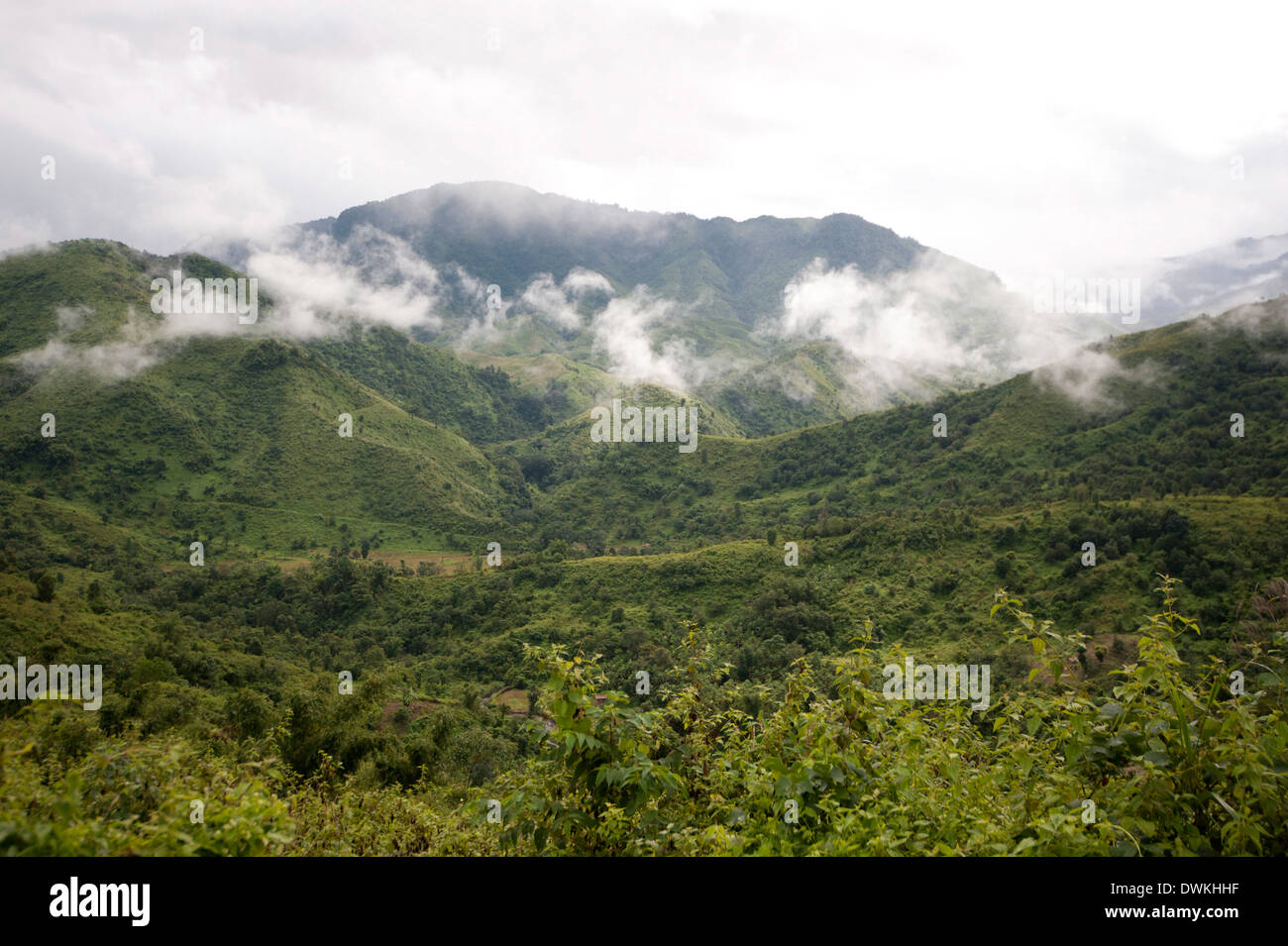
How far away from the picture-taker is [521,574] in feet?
234

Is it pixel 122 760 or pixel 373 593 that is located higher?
pixel 122 760

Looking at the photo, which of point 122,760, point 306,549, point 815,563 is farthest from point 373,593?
point 122,760

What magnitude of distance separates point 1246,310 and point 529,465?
421 feet

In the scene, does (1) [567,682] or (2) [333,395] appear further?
(2) [333,395]

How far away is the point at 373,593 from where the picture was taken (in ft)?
232

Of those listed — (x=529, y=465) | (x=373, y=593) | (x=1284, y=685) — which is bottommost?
(x=373, y=593)

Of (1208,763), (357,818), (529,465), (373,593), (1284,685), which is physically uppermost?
(529,465)
